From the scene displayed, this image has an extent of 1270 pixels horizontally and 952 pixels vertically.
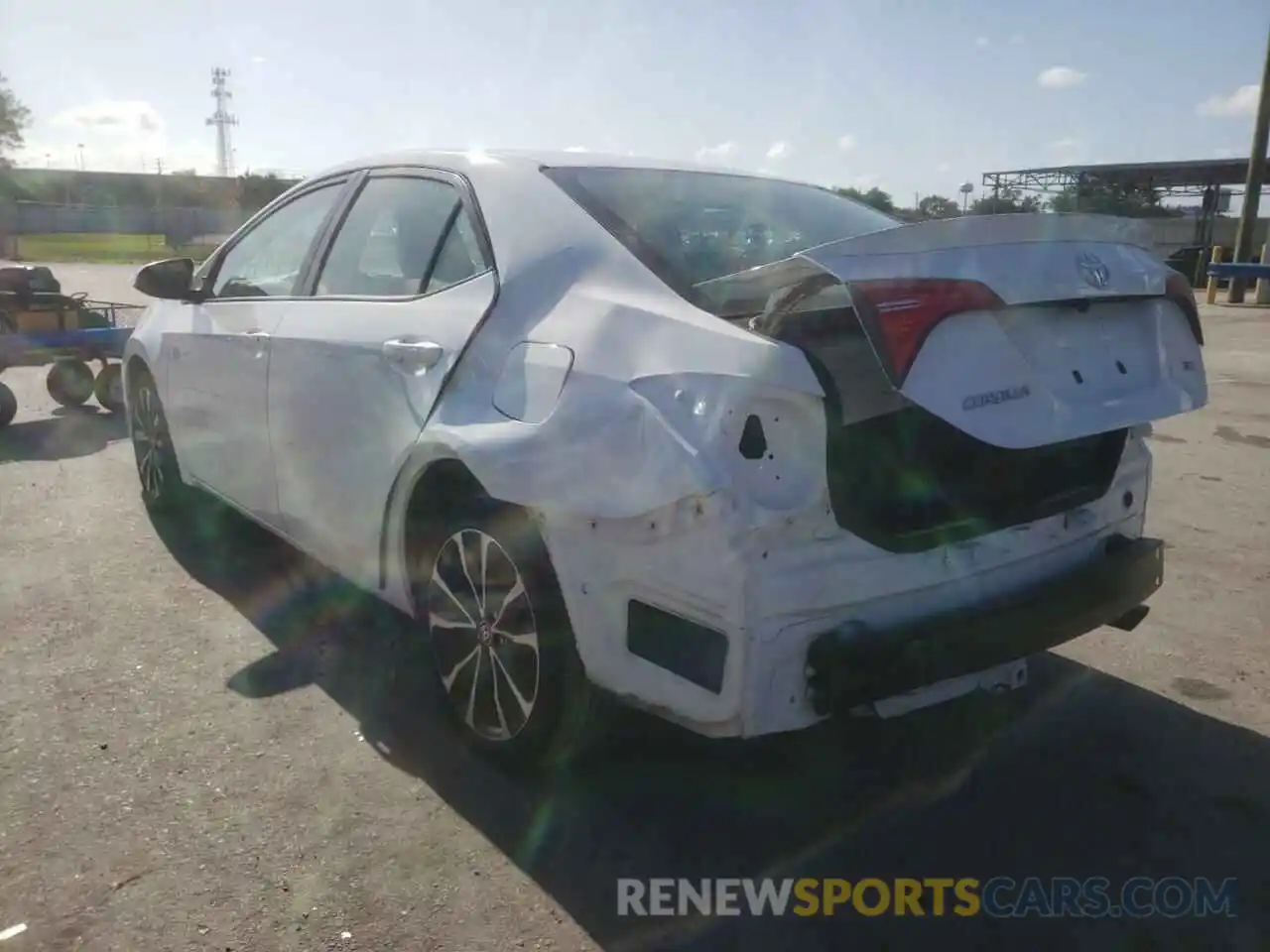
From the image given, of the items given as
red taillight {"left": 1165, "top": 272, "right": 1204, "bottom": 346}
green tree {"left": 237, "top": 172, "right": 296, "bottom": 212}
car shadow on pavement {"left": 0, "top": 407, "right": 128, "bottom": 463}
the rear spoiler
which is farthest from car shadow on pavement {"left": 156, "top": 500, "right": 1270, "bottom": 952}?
green tree {"left": 237, "top": 172, "right": 296, "bottom": 212}

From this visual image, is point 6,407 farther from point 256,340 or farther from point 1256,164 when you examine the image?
point 1256,164

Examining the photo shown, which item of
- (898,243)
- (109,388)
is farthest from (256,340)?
(109,388)

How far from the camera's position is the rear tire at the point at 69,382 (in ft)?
29.0

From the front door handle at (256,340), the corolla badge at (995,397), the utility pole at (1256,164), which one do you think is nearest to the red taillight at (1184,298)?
the corolla badge at (995,397)

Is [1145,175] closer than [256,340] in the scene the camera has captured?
No

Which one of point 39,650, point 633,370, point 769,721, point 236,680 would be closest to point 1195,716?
point 769,721

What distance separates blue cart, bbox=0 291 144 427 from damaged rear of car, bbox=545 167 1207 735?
22.5 ft

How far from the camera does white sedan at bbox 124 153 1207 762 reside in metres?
2.36

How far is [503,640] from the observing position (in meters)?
3.00

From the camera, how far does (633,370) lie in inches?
99.0

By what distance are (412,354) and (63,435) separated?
595cm

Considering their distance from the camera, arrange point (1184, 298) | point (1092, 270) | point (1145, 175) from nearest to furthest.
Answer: point (1092, 270)
point (1184, 298)
point (1145, 175)

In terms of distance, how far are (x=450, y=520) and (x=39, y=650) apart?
6.44 ft

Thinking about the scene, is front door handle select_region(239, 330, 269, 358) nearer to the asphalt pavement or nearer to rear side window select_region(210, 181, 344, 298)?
rear side window select_region(210, 181, 344, 298)
